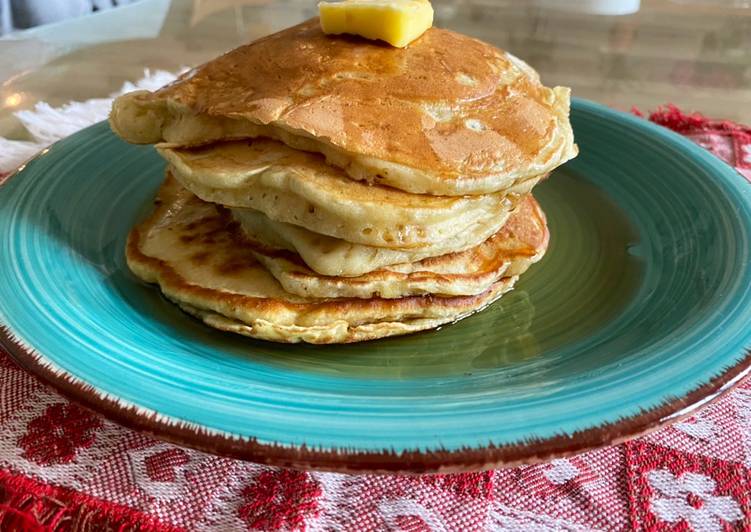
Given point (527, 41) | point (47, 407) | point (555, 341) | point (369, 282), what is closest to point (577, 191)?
point (555, 341)

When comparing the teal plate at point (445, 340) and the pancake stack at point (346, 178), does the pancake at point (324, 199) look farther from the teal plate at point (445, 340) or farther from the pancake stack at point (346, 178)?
the teal plate at point (445, 340)

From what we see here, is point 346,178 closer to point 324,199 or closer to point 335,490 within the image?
point 324,199

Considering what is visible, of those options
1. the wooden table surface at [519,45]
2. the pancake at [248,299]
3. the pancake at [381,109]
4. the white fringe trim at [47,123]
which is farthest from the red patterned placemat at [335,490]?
the wooden table surface at [519,45]

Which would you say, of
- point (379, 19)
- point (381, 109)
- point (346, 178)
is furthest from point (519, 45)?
point (346, 178)

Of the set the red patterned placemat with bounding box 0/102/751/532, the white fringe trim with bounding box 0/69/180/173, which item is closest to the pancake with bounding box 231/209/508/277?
the red patterned placemat with bounding box 0/102/751/532

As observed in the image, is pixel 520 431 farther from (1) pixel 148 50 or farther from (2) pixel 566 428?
(1) pixel 148 50

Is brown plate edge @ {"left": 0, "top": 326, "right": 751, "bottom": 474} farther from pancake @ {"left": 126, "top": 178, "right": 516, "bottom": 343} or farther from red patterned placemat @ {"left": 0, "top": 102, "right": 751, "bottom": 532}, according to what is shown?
pancake @ {"left": 126, "top": 178, "right": 516, "bottom": 343}
